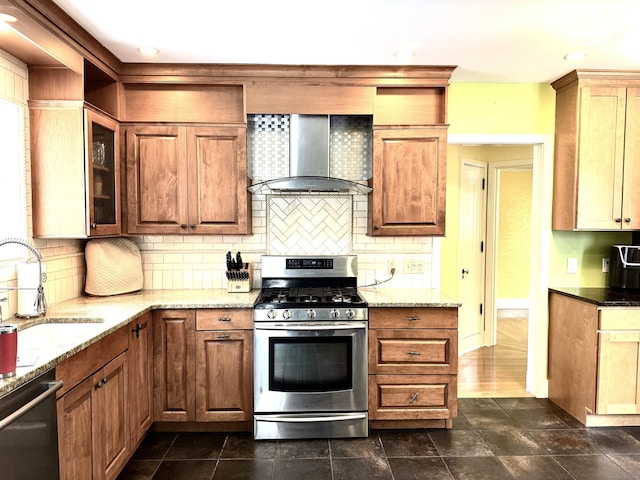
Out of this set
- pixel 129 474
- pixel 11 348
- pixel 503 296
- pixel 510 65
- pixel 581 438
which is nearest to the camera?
pixel 11 348

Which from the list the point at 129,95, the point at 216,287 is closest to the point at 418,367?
the point at 216,287

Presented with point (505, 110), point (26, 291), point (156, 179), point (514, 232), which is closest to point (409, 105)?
point (505, 110)

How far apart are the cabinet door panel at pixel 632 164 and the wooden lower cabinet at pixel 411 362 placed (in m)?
1.58

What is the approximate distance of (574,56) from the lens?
2.75 m

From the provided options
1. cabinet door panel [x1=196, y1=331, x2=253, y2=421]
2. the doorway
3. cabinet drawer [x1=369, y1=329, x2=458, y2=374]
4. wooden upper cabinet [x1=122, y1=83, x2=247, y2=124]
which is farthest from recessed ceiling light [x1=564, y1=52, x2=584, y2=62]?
cabinet door panel [x1=196, y1=331, x2=253, y2=421]

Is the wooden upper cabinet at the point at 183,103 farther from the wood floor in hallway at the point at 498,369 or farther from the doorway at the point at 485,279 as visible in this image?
the wood floor in hallway at the point at 498,369

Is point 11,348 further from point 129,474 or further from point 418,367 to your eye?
point 418,367

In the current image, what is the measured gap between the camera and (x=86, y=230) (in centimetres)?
251

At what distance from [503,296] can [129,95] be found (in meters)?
6.19

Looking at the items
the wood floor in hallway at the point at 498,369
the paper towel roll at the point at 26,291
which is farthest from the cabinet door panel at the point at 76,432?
the wood floor in hallway at the point at 498,369

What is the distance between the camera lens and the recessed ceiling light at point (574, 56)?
2.71 metres

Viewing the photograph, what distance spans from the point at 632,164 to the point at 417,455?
2.59 meters

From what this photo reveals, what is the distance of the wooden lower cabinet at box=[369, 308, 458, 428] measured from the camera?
2770 mm

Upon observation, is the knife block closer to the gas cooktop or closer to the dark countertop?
the gas cooktop
